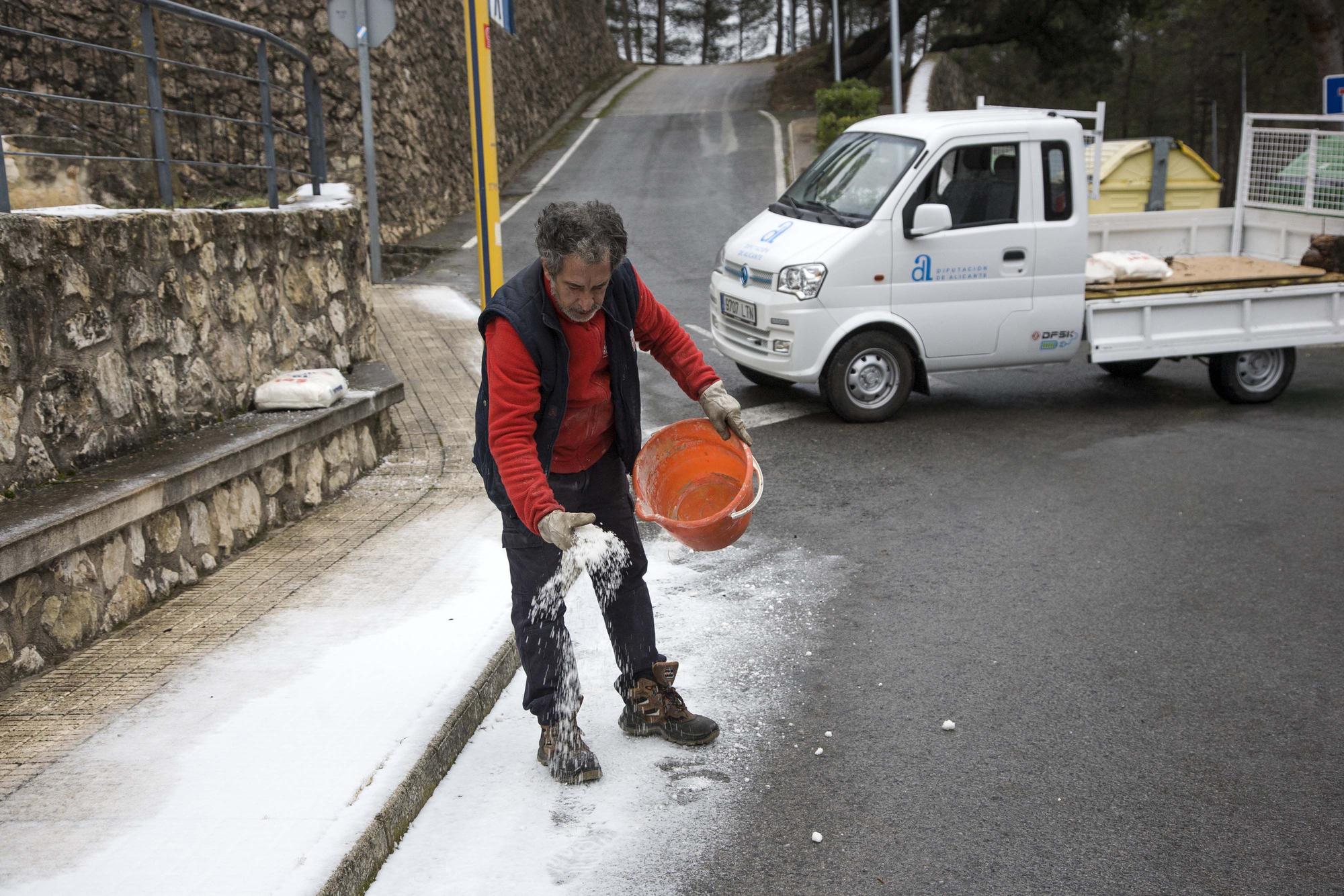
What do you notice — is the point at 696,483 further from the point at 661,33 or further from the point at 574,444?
the point at 661,33

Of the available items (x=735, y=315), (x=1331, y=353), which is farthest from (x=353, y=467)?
(x=1331, y=353)

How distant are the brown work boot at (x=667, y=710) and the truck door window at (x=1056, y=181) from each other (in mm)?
5990

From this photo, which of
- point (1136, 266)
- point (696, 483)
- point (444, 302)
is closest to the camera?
point (696, 483)

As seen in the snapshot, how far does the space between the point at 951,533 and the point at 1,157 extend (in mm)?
4855

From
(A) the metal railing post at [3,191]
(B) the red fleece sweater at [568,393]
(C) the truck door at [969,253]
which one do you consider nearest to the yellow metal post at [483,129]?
(C) the truck door at [969,253]

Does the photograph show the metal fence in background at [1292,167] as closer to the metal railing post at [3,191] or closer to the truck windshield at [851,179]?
the truck windshield at [851,179]

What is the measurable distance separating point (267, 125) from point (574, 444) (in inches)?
166

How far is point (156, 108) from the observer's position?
5.85 meters

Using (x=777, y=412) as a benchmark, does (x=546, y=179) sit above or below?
above

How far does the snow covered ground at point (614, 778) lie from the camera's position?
3.39m

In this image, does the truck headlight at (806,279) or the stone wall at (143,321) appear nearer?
the stone wall at (143,321)

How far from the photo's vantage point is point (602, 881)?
3.32m

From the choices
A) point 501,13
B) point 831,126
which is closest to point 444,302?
point 501,13

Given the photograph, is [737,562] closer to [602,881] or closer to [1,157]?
[602,881]
